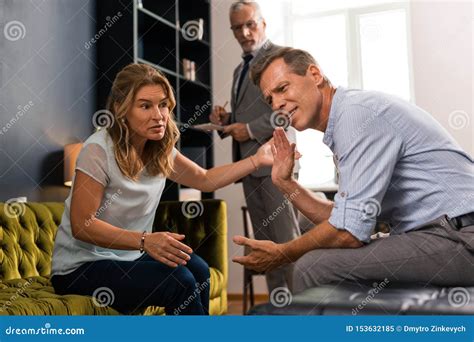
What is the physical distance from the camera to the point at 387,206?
134 cm

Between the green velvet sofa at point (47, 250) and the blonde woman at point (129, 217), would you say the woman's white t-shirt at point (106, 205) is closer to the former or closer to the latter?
the blonde woman at point (129, 217)

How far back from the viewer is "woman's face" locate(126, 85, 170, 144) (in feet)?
5.61

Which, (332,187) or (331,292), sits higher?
(331,292)

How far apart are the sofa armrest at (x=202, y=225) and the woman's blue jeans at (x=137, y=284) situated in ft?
3.21

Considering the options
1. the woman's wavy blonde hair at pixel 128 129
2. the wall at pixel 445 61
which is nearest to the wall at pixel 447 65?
the wall at pixel 445 61

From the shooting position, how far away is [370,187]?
1202 millimetres

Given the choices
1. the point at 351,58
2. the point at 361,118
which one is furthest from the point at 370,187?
the point at 351,58

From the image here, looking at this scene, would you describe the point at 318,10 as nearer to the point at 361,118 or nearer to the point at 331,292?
the point at 361,118

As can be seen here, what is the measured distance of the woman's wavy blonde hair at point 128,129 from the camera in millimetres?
1677

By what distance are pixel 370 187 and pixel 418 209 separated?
18 centimetres

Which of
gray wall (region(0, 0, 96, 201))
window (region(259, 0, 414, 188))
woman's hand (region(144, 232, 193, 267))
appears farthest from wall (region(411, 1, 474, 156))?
woman's hand (region(144, 232, 193, 267))

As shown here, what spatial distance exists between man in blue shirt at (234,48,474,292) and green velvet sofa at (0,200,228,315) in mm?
626

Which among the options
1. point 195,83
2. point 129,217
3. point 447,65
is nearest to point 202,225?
point 129,217

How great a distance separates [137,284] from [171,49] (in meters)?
2.74
